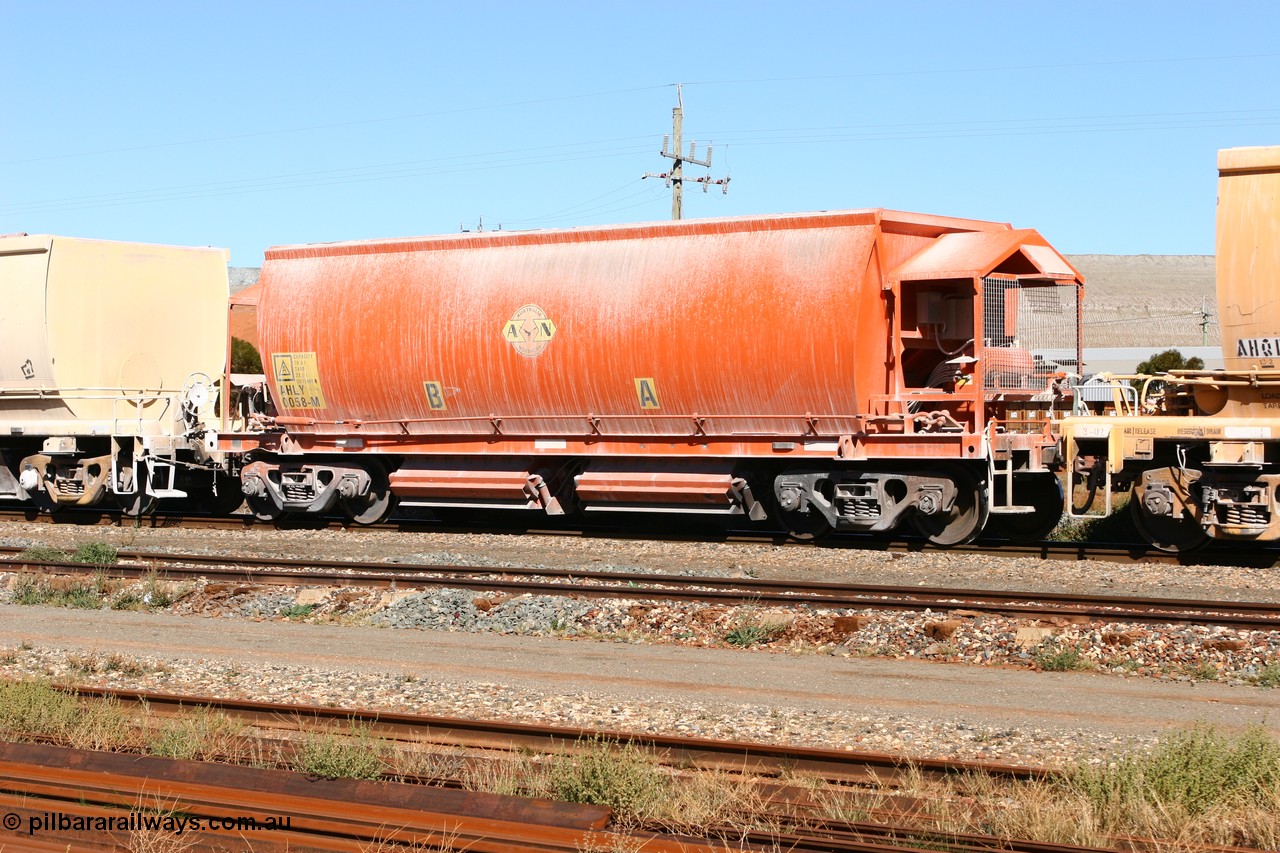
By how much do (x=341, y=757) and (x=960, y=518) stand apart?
10.6 m

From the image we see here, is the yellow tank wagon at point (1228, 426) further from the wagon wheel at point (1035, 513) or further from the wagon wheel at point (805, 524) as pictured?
the wagon wheel at point (805, 524)

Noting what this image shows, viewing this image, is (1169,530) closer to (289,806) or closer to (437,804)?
(437,804)

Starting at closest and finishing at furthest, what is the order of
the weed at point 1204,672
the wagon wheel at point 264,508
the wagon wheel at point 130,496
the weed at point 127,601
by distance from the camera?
the weed at point 1204,672, the weed at point 127,601, the wagon wheel at point 264,508, the wagon wheel at point 130,496

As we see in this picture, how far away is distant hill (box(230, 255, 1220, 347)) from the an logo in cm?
7624

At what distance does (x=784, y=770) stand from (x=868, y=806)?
25.6 inches

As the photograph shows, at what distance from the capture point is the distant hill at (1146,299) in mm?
97500

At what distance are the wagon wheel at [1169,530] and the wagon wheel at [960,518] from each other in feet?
5.61

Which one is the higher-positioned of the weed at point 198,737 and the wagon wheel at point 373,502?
the wagon wheel at point 373,502

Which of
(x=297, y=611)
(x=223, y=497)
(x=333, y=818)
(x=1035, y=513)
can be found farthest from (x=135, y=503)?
(x=333, y=818)

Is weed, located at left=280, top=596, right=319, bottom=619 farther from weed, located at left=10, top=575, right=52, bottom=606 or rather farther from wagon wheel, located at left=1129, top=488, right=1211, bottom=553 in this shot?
wagon wheel, located at left=1129, top=488, right=1211, bottom=553

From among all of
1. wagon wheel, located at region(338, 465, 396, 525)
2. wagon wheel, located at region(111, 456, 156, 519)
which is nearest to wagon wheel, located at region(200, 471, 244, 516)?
wagon wheel, located at region(111, 456, 156, 519)

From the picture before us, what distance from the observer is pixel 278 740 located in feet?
25.6

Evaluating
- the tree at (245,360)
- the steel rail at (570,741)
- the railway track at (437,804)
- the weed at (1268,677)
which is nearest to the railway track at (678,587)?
the weed at (1268,677)

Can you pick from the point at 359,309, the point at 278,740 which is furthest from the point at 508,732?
the point at 359,309
